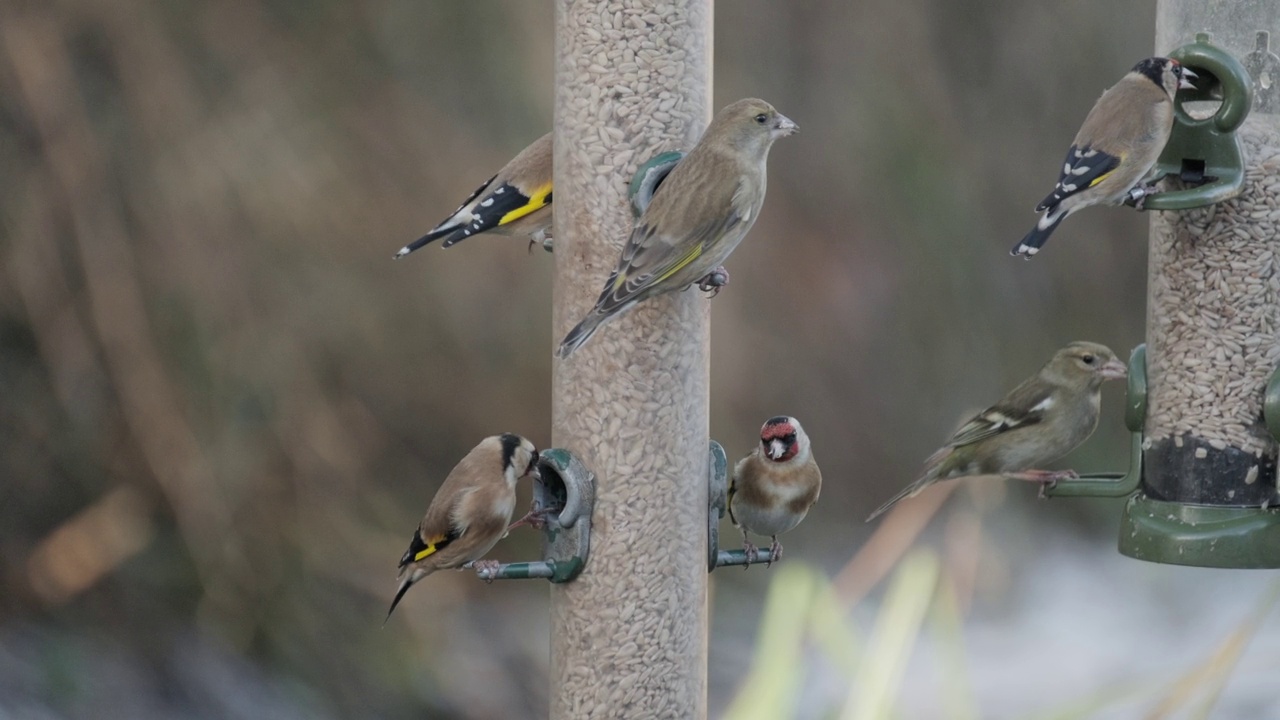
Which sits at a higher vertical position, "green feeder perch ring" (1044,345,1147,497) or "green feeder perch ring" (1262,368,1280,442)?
"green feeder perch ring" (1262,368,1280,442)

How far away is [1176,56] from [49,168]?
4088 mm

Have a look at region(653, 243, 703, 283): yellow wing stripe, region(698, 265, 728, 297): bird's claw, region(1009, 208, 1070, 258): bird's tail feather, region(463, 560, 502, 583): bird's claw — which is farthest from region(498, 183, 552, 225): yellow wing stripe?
region(1009, 208, 1070, 258): bird's tail feather

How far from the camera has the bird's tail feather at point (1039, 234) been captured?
4.46m

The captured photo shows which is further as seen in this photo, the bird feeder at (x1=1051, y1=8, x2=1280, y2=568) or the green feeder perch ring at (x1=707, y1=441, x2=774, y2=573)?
the bird feeder at (x1=1051, y1=8, x2=1280, y2=568)

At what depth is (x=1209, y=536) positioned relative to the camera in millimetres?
4555

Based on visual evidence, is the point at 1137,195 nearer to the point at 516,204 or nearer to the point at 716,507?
the point at 716,507

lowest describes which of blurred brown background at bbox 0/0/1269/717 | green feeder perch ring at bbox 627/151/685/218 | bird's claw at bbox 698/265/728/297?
blurred brown background at bbox 0/0/1269/717

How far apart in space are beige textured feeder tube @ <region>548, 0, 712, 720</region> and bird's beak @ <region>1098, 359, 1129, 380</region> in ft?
4.54

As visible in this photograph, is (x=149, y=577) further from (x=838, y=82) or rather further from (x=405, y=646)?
(x=838, y=82)

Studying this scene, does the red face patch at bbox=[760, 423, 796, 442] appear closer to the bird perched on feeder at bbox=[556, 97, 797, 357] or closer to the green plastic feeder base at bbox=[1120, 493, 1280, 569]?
the bird perched on feeder at bbox=[556, 97, 797, 357]

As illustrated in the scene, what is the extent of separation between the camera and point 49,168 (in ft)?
20.6

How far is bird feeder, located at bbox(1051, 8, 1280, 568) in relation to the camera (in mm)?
4586

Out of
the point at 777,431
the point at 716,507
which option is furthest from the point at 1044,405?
the point at 716,507

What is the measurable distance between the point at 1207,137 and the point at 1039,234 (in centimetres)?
54
